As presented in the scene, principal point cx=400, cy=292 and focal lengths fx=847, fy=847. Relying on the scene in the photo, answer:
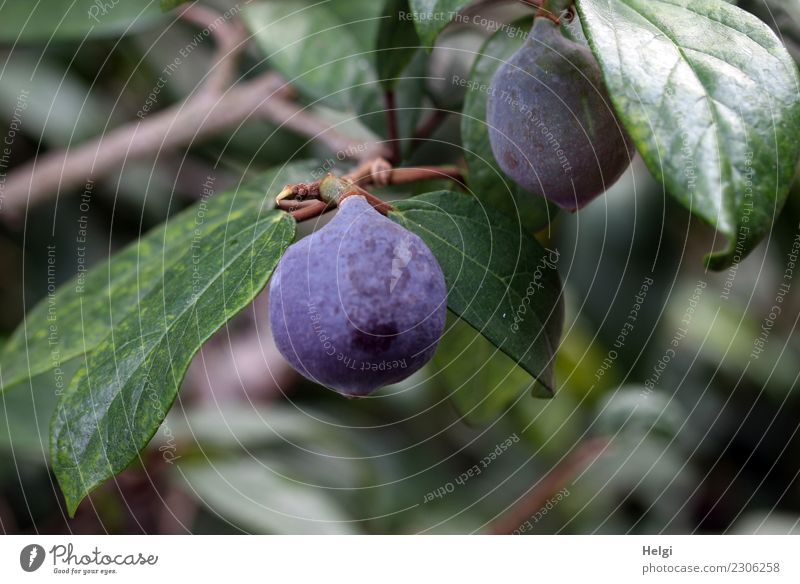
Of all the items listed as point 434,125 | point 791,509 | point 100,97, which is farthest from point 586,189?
point 100,97

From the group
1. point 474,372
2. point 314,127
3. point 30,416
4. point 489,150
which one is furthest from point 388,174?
point 30,416

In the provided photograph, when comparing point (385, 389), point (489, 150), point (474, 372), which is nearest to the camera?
point (489, 150)

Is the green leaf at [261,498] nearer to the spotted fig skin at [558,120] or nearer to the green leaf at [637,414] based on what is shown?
the green leaf at [637,414]

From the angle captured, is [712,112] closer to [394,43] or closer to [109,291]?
[394,43]

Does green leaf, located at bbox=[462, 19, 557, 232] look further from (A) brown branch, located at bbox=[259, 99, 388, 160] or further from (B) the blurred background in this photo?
(B) the blurred background

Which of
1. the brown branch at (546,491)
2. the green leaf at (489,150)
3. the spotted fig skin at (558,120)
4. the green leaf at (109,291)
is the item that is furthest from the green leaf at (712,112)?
the brown branch at (546,491)
